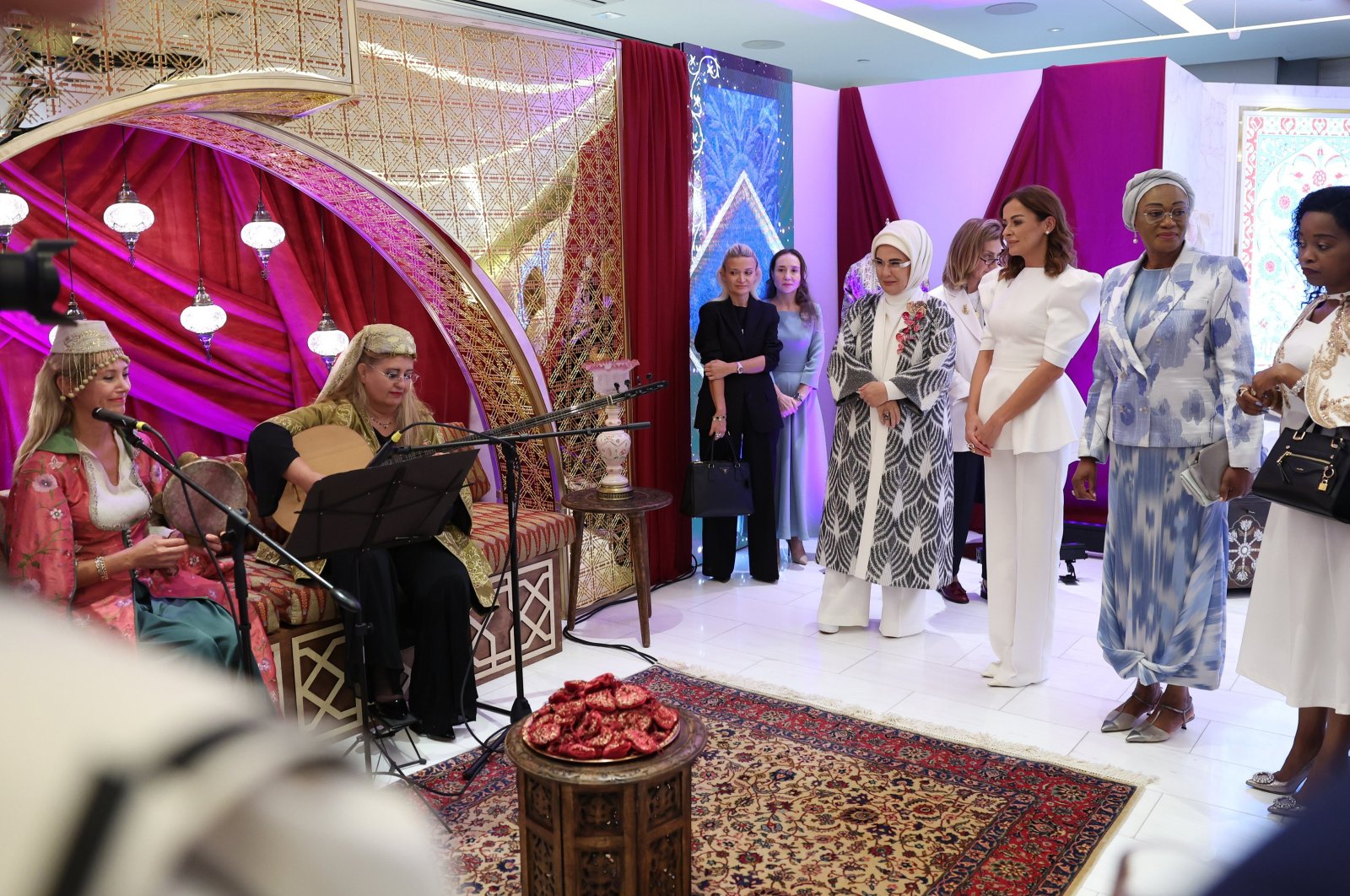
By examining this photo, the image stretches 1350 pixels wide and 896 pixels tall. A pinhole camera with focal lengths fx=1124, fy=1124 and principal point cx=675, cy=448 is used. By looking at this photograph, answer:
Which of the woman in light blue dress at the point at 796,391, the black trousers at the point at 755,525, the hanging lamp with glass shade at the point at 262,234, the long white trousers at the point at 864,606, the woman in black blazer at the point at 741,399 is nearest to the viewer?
the hanging lamp with glass shade at the point at 262,234

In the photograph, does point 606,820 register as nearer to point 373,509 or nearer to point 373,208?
point 373,509

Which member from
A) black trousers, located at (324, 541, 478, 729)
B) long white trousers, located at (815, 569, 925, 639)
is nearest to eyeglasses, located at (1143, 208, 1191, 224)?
long white trousers, located at (815, 569, 925, 639)

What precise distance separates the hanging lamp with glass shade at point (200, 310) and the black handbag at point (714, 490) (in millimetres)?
2277

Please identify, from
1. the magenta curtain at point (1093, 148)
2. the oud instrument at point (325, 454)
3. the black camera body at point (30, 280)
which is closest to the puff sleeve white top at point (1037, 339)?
the oud instrument at point (325, 454)

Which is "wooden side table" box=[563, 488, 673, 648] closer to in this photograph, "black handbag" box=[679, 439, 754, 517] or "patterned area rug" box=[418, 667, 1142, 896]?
"black handbag" box=[679, 439, 754, 517]

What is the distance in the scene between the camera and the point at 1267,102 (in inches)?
272

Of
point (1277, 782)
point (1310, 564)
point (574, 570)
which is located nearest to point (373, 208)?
point (574, 570)

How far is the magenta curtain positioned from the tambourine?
185 inches

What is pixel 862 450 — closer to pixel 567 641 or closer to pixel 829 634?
pixel 829 634

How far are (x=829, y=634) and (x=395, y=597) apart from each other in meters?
2.01

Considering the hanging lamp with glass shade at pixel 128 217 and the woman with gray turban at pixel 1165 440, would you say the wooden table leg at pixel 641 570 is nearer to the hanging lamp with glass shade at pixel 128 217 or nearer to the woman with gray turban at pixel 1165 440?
the woman with gray turban at pixel 1165 440

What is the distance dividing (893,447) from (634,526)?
1.18 m

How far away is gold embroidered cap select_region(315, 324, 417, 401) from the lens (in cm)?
406

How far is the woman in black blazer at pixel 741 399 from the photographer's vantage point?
575 cm
